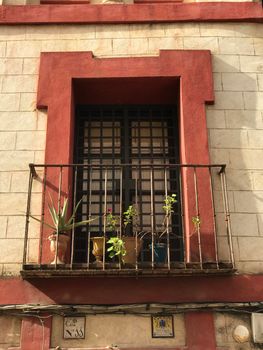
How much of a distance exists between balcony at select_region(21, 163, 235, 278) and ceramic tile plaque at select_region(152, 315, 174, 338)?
0.52 meters

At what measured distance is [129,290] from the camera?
19.9 ft

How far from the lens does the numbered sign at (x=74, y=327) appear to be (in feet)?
19.3

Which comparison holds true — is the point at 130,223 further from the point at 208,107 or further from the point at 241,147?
the point at 208,107

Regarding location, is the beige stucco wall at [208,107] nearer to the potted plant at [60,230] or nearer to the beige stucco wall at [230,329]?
the potted plant at [60,230]

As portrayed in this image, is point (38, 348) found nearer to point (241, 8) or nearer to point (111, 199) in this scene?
point (111, 199)

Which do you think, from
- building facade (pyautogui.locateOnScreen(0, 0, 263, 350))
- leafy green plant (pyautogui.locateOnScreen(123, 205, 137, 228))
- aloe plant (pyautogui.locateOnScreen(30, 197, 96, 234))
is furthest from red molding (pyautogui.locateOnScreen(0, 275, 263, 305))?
leafy green plant (pyautogui.locateOnScreen(123, 205, 137, 228))

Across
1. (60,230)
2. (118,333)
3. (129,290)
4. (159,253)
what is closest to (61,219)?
(60,230)

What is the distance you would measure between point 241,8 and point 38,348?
5.43 m

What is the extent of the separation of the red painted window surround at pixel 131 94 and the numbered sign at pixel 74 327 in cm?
157

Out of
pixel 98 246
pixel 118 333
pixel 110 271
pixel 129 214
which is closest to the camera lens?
pixel 110 271

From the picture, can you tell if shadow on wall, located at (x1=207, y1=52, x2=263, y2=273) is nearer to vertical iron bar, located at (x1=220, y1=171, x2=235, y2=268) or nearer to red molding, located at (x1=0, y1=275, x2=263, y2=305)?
vertical iron bar, located at (x1=220, y1=171, x2=235, y2=268)

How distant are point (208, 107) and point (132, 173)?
1.38 m

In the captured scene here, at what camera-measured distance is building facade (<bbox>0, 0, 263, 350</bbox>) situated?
19.5 feet

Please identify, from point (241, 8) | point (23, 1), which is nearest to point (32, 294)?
point (23, 1)
